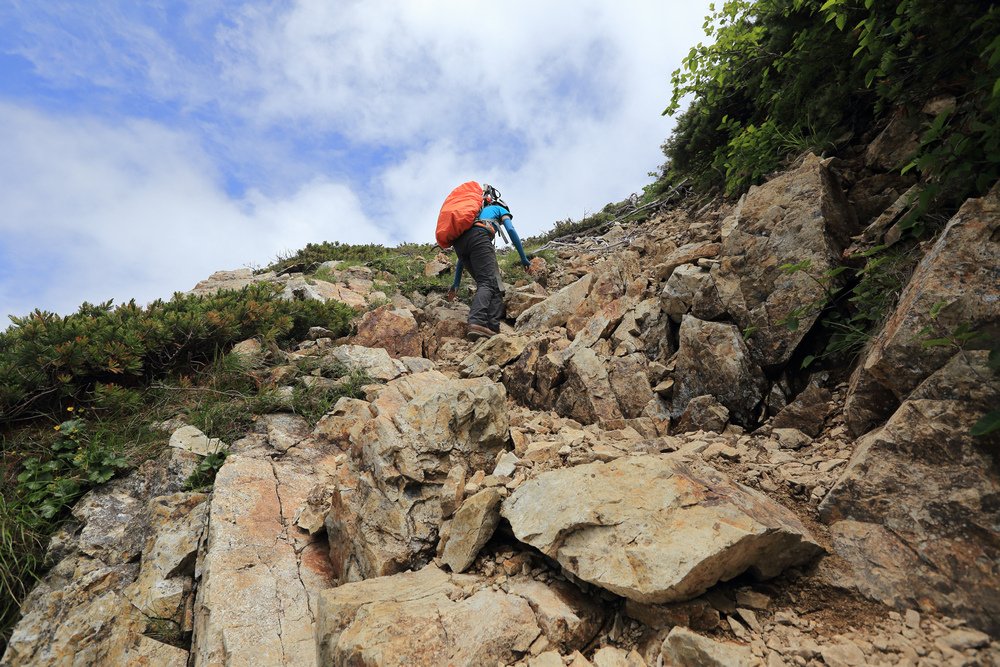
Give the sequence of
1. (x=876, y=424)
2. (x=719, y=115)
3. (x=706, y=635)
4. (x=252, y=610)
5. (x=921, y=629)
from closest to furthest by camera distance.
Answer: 1. (x=921, y=629)
2. (x=706, y=635)
3. (x=876, y=424)
4. (x=252, y=610)
5. (x=719, y=115)

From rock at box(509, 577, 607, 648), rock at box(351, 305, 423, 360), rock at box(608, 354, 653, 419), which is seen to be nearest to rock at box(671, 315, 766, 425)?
rock at box(608, 354, 653, 419)

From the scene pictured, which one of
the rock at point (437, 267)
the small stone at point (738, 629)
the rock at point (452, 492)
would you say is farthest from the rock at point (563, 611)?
the rock at point (437, 267)

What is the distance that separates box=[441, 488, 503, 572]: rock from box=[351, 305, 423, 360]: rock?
481 centimetres

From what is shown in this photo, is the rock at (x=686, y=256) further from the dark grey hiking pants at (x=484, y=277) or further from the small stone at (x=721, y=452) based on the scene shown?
the dark grey hiking pants at (x=484, y=277)

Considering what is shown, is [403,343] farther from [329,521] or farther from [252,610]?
[252,610]

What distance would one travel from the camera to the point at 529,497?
3.35 meters

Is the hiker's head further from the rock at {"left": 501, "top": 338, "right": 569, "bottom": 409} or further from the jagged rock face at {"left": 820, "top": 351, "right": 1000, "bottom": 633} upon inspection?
the jagged rock face at {"left": 820, "top": 351, "right": 1000, "bottom": 633}

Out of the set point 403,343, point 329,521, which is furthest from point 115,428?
point 403,343

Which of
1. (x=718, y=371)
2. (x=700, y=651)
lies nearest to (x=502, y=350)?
(x=718, y=371)

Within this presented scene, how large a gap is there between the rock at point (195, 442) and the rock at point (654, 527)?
3.73 meters

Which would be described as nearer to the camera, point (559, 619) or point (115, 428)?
point (559, 619)

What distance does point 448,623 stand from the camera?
8.63ft

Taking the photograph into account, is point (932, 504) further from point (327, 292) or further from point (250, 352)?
point (327, 292)

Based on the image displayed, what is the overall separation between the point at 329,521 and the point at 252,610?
0.83 m
